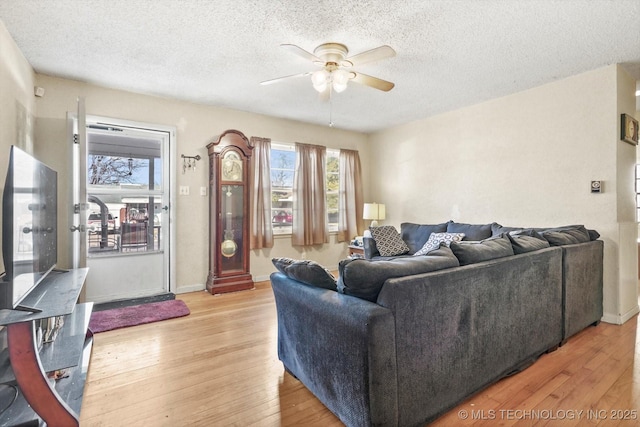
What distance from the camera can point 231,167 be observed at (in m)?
4.17

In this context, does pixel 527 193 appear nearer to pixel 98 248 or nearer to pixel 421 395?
pixel 421 395

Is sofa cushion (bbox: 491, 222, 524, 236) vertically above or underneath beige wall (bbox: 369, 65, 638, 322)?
underneath

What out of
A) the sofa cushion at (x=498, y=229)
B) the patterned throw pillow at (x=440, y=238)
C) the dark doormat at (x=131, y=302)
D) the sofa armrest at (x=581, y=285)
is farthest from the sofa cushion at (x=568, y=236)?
the dark doormat at (x=131, y=302)

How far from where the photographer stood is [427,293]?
1.55m

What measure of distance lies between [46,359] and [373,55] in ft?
9.02

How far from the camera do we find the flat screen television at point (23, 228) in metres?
1.48

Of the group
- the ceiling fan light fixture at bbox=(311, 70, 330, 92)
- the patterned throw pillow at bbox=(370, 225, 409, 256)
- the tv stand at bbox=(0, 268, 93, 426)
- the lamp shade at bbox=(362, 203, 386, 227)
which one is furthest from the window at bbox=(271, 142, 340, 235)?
the tv stand at bbox=(0, 268, 93, 426)

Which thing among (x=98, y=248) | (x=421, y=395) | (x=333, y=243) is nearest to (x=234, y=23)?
(x=421, y=395)

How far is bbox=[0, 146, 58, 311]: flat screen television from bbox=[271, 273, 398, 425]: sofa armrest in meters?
1.31

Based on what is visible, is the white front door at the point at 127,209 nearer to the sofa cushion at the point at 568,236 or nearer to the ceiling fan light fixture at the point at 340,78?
the ceiling fan light fixture at the point at 340,78

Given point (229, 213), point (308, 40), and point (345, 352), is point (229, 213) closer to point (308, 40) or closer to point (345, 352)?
point (308, 40)

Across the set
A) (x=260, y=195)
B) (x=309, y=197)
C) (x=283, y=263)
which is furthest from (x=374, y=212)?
(x=283, y=263)

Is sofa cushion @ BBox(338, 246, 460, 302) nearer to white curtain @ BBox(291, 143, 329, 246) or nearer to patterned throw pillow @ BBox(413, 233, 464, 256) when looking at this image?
patterned throw pillow @ BBox(413, 233, 464, 256)

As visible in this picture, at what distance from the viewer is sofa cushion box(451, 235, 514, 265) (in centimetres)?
186
